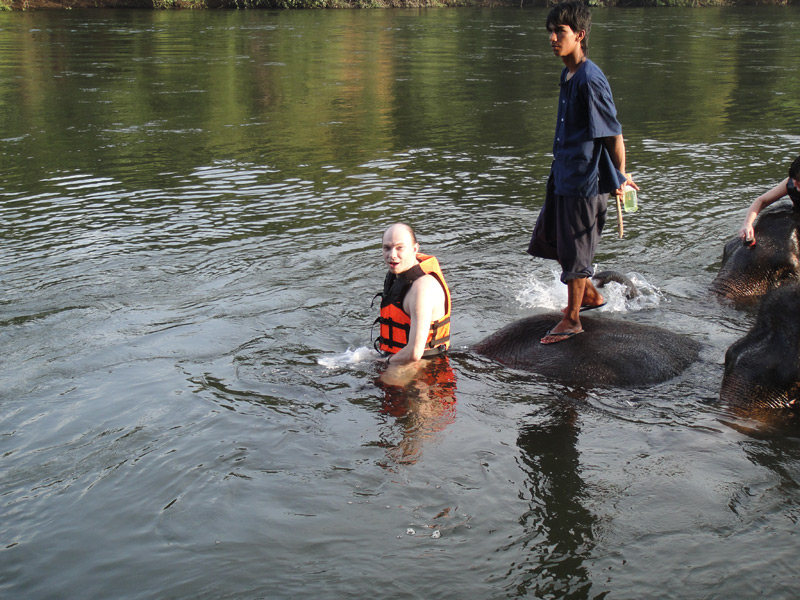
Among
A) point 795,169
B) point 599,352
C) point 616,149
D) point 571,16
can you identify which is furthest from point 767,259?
point 571,16

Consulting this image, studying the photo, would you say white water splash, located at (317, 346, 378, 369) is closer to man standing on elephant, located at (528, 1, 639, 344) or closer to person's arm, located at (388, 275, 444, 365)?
person's arm, located at (388, 275, 444, 365)

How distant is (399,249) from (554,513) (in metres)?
2.42

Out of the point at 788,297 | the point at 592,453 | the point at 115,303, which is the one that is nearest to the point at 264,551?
the point at 592,453

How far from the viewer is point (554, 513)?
4.98 m

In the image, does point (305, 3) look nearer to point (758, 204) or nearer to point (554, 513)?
point (758, 204)

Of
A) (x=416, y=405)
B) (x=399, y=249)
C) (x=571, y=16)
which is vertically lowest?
(x=416, y=405)

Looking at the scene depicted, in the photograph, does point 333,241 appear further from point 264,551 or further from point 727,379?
point 264,551

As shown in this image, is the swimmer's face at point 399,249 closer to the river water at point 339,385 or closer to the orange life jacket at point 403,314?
the orange life jacket at point 403,314

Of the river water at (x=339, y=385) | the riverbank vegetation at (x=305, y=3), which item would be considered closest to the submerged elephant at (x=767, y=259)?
the river water at (x=339, y=385)

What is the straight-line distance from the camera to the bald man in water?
21.3 feet

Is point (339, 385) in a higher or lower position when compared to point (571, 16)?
lower

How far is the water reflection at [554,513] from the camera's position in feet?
14.4

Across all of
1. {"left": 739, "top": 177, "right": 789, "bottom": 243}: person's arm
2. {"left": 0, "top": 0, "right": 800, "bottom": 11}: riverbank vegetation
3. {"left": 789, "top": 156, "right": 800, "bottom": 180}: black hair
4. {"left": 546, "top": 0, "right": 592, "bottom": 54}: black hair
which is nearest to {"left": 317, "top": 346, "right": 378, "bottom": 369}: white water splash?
{"left": 546, "top": 0, "right": 592, "bottom": 54}: black hair

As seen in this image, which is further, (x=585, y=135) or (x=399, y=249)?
(x=399, y=249)
